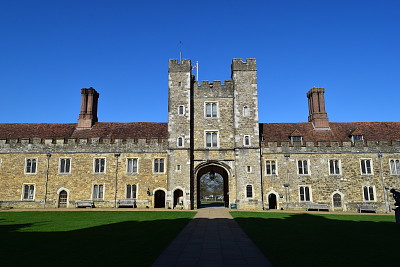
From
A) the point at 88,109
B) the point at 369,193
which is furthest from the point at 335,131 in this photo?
the point at 88,109

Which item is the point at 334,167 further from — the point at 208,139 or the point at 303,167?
the point at 208,139

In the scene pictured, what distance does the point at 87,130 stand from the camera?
33.8 metres

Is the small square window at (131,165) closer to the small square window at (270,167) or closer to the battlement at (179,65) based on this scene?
the battlement at (179,65)

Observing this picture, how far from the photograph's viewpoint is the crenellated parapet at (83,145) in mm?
29828

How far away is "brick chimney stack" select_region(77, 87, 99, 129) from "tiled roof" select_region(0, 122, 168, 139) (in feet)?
2.48

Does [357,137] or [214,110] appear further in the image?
[357,137]

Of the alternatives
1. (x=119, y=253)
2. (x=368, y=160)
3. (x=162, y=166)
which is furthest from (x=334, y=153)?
(x=119, y=253)

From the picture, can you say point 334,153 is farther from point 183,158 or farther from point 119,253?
point 119,253

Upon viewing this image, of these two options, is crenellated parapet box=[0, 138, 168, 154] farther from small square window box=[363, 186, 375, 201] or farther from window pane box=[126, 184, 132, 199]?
small square window box=[363, 186, 375, 201]

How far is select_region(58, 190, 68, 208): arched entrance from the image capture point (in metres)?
28.9

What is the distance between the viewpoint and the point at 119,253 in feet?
27.8

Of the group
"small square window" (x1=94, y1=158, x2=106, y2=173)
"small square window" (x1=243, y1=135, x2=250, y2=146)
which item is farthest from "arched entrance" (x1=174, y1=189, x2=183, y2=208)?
"small square window" (x1=243, y1=135, x2=250, y2=146)

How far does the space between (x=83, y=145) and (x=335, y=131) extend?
1106 inches

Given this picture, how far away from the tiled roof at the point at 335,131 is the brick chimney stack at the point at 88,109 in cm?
2029
